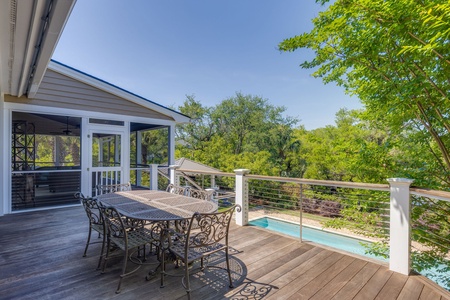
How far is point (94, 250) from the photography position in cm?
302

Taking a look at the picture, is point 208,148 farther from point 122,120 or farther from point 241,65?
point 122,120

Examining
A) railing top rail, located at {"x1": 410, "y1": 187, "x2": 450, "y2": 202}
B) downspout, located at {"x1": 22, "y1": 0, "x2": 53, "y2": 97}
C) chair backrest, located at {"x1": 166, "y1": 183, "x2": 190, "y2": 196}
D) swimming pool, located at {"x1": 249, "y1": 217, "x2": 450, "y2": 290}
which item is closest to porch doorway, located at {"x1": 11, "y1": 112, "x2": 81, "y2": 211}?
A: downspout, located at {"x1": 22, "y1": 0, "x2": 53, "y2": 97}

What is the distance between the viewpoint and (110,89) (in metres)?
5.94

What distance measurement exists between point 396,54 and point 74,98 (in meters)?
6.70

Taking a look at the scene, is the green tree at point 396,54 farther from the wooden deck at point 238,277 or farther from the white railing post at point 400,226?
the wooden deck at point 238,277

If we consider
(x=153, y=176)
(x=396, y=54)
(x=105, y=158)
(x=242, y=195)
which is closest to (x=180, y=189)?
(x=242, y=195)

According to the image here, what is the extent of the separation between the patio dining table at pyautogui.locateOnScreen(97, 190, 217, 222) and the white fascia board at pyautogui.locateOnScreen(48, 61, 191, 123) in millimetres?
3654

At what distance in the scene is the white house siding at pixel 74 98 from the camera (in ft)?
16.6

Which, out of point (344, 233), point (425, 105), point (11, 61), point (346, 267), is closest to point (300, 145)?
point (344, 233)

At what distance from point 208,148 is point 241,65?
22.4 feet

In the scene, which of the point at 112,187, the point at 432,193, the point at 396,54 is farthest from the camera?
the point at 112,187

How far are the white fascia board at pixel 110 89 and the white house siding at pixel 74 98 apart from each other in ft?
0.30

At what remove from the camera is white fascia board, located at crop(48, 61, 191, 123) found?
528cm

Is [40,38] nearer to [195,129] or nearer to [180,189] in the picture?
[180,189]
